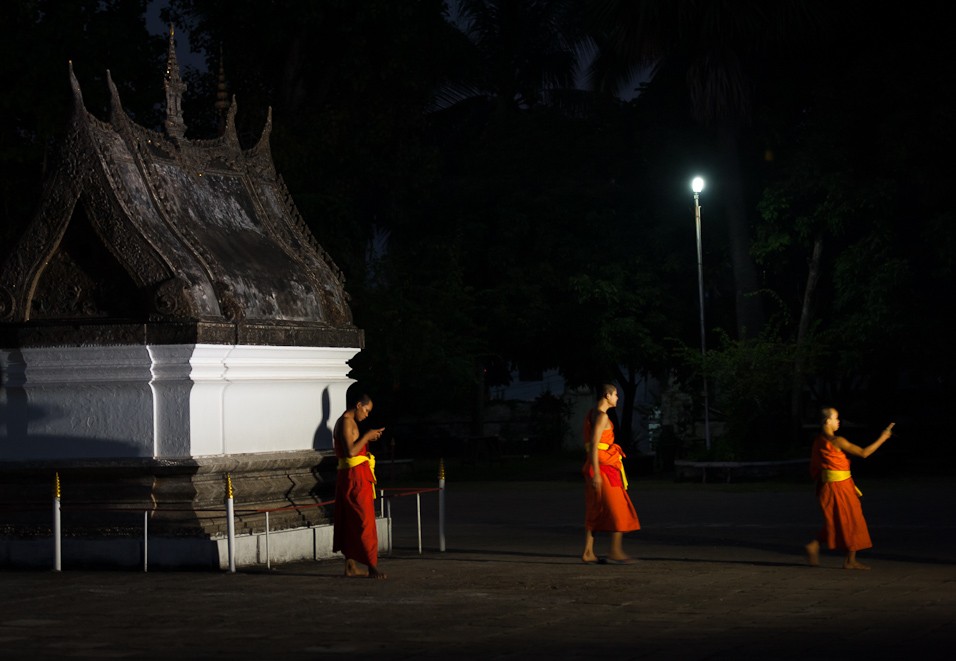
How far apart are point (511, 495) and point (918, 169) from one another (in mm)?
11068

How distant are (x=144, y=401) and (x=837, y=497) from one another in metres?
6.45

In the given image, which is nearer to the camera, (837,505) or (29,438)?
(837,505)

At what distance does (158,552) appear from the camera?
48.9 feet

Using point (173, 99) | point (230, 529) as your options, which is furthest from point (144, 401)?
point (173, 99)

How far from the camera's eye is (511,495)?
1100 inches

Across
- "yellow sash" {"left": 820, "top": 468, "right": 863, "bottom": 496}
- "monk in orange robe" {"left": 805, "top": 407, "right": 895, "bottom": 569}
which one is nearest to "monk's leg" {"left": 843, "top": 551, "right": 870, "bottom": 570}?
"monk in orange robe" {"left": 805, "top": 407, "right": 895, "bottom": 569}

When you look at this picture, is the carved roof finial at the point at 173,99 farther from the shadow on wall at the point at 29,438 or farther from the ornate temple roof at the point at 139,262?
the shadow on wall at the point at 29,438

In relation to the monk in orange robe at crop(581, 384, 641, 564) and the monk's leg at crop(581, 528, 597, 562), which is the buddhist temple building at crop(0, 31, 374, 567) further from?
the monk in orange robe at crop(581, 384, 641, 564)

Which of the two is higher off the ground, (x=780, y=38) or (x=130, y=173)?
(x=780, y=38)

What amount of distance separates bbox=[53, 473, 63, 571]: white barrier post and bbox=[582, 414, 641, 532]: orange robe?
191 inches

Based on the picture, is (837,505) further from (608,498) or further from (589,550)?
(589,550)

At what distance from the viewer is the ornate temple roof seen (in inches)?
598

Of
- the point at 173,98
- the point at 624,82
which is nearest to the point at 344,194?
the point at 624,82

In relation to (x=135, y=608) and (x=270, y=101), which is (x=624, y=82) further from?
(x=135, y=608)
